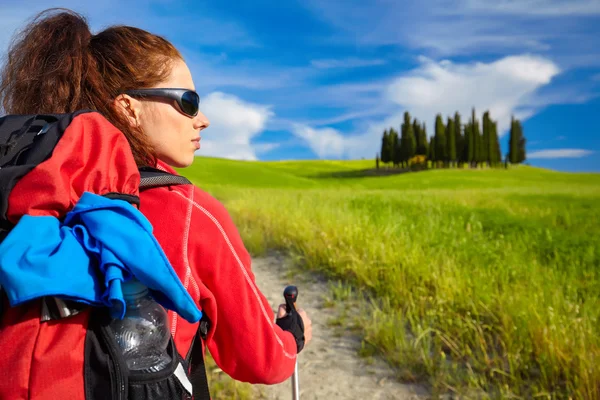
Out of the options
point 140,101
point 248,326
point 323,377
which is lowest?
point 323,377

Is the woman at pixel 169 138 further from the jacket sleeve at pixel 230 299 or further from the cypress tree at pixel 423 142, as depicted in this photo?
the cypress tree at pixel 423 142

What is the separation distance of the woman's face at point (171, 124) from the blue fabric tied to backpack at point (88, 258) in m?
0.48

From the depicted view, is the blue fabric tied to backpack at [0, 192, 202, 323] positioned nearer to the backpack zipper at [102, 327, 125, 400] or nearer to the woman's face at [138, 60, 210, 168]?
the backpack zipper at [102, 327, 125, 400]

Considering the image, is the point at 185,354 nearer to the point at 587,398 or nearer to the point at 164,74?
the point at 164,74

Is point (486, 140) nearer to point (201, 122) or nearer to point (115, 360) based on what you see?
point (201, 122)

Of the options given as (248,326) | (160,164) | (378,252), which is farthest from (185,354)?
(378,252)

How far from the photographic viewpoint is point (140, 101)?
1.57 metres

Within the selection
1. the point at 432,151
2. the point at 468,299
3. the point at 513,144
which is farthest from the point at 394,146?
the point at 468,299

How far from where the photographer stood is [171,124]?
5.27ft

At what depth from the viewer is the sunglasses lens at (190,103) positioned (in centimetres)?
159

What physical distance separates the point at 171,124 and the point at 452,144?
226 ft

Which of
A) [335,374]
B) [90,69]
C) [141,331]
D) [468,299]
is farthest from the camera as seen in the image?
[468,299]

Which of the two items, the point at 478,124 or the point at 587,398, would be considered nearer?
the point at 587,398

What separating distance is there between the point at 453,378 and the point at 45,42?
3.20 meters
